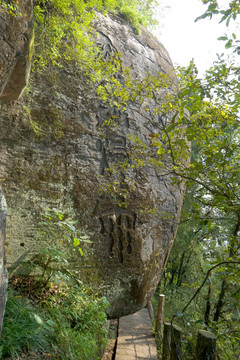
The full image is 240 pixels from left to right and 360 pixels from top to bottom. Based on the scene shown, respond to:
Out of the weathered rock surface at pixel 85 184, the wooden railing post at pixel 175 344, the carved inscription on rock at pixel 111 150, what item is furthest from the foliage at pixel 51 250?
the wooden railing post at pixel 175 344

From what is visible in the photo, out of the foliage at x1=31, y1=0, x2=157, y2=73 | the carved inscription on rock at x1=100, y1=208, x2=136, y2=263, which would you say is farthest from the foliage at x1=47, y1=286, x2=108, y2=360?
the foliage at x1=31, y1=0, x2=157, y2=73

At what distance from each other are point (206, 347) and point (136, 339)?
3.75 metres

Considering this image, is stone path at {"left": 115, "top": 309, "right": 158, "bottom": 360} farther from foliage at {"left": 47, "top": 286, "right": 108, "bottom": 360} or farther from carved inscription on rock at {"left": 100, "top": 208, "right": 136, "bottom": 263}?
carved inscription on rock at {"left": 100, "top": 208, "right": 136, "bottom": 263}

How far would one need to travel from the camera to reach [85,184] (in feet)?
14.3

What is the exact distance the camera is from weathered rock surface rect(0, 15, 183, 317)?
13.0 ft

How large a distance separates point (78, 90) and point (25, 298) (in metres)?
2.99

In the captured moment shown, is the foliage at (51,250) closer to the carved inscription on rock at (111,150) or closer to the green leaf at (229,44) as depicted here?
the carved inscription on rock at (111,150)

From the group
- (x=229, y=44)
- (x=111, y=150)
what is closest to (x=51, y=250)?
(x=111, y=150)

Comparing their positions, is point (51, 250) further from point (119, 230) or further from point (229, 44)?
point (229, 44)

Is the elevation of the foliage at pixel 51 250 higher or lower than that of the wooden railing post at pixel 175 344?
higher

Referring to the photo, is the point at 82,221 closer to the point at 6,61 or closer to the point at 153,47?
the point at 6,61

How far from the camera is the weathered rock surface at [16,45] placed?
281 centimetres

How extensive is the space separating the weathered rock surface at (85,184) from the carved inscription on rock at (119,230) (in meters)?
0.01

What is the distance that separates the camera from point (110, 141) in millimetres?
4727
